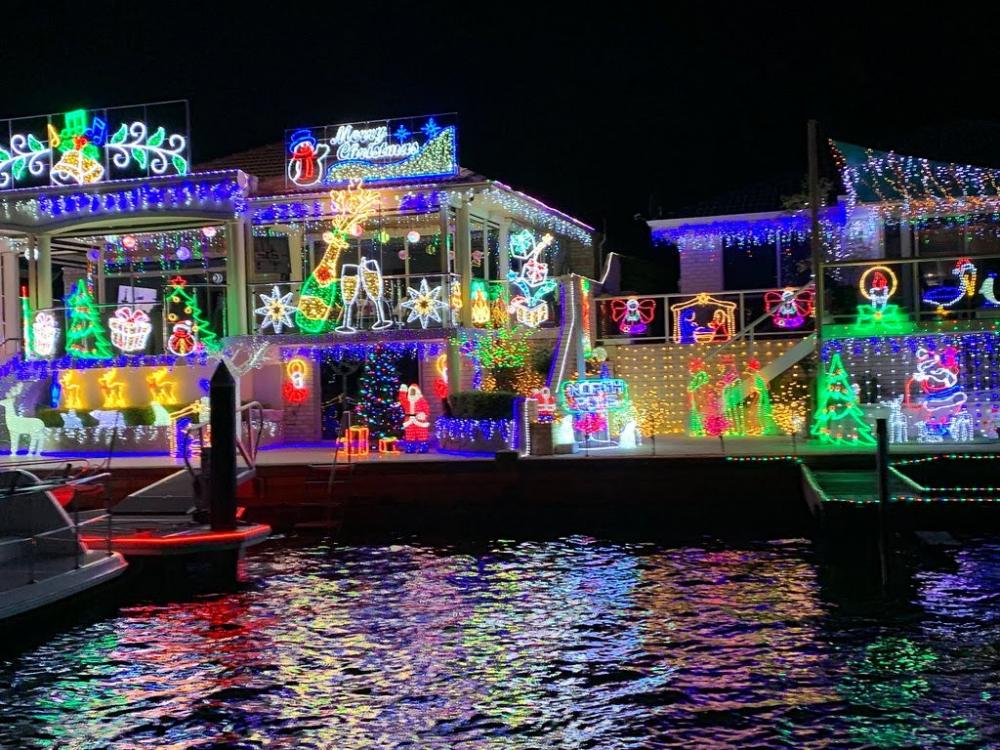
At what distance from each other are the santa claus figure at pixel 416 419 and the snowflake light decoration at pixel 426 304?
61.9 inches

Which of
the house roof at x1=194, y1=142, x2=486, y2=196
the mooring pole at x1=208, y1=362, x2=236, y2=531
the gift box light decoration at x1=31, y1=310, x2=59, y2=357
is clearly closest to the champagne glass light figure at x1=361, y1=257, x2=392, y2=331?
the house roof at x1=194, y1=142, x2=486, y2=196

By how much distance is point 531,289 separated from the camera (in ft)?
90.4

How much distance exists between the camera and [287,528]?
20500 mm

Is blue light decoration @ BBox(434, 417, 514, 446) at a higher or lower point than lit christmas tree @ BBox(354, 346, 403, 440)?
lower

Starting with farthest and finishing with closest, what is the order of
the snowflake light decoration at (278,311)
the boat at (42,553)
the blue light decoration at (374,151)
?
1. the snowflake light decoration at (278,311)
2. the blue light decoration at (374,151)
3. the boat at (42,553)

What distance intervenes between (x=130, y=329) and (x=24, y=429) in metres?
3.24

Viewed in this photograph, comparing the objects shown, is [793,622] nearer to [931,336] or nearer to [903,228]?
[931,336]

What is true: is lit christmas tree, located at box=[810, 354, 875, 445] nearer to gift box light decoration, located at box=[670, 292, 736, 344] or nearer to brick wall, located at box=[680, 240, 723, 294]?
gift box light decoration, located at box=[670, 292, 736, 344]

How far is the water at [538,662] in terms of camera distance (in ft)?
32.4

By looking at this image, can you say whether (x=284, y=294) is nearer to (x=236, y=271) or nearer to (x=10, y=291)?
(x=236, y=271)

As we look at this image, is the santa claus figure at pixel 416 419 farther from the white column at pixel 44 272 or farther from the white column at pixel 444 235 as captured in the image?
the white column at pixel 44 272

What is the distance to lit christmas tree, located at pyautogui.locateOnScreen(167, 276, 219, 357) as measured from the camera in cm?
2542

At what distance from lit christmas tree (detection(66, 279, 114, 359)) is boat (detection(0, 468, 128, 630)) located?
37.2ft

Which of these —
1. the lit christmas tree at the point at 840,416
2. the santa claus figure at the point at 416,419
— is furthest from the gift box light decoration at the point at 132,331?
the lit christmas tree at the point at 840,416
